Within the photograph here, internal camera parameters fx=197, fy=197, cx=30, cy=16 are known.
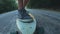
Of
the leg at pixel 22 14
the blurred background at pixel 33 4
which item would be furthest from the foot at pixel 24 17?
the blurred background at pixel 33 4

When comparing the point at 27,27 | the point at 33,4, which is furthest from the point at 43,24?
the point at 33,4

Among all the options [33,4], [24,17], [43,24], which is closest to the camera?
[24,17]

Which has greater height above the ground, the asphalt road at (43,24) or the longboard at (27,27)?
the longboard at (27,27)

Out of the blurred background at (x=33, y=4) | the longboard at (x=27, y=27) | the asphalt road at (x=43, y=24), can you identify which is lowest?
the blurred background at (x=33, y=4)

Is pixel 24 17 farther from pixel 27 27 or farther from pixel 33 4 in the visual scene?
pixel 33 4

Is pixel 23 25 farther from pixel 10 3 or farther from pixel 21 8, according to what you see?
pixel 10 3

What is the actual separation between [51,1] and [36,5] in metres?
3.54

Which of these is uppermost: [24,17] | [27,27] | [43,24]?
[24,17]

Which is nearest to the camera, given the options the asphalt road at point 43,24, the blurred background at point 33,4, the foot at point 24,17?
the foot at point 24,17

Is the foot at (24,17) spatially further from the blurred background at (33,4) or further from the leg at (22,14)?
the blurred background at (33,4)

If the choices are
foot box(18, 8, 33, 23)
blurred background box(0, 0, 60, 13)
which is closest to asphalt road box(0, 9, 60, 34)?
foot box(18, 8, 33, 23)

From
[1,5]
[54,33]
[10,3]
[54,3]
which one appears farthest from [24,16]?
[10,3]

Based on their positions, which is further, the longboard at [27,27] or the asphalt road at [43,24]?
the asphalt road at [43,24]

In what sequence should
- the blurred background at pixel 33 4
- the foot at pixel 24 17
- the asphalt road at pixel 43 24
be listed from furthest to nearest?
the blurred background at pixel 33 4, the asphalt road at pixel 43 24, the foot at pixel 24 17
